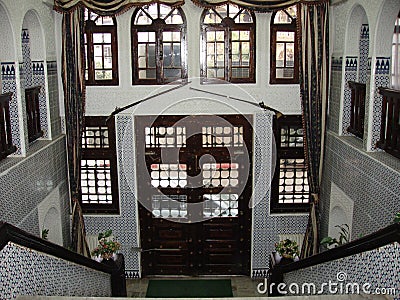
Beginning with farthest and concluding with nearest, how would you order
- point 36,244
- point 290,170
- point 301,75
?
1. point 290,170
2. point 301,75
3. point 36,244

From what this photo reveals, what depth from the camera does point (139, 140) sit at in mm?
8672

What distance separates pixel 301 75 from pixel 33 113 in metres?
4.33

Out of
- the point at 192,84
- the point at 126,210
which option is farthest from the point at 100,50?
the point at 126,210

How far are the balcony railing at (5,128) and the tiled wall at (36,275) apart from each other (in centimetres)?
228

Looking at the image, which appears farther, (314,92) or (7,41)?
(314,92)

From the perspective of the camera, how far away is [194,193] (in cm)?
888

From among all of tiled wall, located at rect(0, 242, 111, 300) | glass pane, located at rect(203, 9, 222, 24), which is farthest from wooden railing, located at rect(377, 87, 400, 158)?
tiled wall, located at rect(0, 242, 111, 300)

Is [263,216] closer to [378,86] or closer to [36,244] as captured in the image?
[378,86]

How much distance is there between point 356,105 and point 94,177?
469 cm

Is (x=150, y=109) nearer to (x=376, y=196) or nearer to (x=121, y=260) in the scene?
(x=121, y=260)

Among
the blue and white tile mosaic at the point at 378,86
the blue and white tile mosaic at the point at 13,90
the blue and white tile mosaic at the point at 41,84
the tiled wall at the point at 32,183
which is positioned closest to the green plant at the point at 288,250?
the blue and white tile mosaic at the point at 378,86

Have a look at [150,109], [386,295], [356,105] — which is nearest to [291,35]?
[356,105]

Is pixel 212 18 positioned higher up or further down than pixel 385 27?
higher up

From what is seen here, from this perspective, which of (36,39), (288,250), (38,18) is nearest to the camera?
(288,250)
